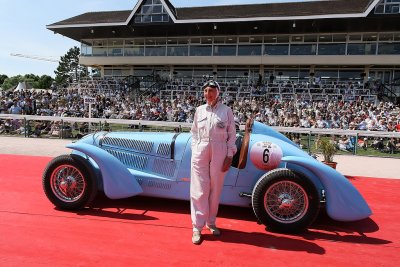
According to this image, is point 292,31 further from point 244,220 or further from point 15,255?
point 15,255

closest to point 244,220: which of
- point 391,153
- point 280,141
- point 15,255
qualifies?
point 280,141

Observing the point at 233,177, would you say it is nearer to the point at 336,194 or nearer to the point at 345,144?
the point at 336,194

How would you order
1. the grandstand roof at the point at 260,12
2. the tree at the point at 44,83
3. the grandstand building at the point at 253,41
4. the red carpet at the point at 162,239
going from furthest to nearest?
the tree at the point at 44,83, the grandstand building at the point at 253,41, the grandstand roof at the point at 260,12, the red carpet at the point at 162,239

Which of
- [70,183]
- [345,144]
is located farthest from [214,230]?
[345,144]

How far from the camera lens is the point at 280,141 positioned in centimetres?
454

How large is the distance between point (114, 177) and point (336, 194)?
9.49 ft

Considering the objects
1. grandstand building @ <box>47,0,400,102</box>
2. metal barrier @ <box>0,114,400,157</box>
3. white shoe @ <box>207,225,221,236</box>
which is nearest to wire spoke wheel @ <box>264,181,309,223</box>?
white shoe @ <box>207,225,221,236</box>

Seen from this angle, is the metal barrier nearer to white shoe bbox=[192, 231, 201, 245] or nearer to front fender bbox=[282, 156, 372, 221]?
front fender bbox=[282, 156, 372, 221]

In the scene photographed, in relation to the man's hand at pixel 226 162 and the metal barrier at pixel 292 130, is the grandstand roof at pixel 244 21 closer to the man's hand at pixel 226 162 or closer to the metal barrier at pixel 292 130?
the metal barrier at pixel 292 130

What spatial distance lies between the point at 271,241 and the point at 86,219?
92.6 inches

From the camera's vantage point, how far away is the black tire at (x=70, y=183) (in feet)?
14.9

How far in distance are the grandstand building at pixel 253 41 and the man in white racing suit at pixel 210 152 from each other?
72.5 feet

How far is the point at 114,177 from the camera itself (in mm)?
4559

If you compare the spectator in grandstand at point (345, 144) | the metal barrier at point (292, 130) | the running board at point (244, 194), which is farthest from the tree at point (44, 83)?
the running board at point (244, 194)
